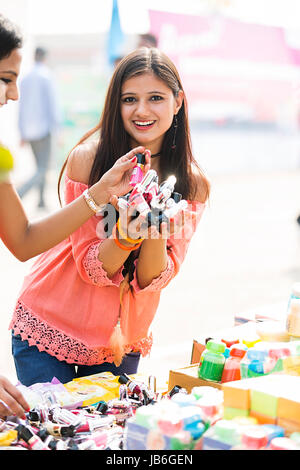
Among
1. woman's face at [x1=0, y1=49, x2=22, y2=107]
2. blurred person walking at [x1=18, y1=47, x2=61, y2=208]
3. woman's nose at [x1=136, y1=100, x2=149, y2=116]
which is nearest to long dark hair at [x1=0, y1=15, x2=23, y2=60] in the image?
woman's face at [x1=0, y1=49, x2=22, y2=107]

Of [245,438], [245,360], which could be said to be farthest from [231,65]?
[245,438]

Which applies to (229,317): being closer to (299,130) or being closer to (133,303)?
(133,303)

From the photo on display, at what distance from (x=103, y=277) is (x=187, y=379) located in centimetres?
46

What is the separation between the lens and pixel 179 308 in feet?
16.8

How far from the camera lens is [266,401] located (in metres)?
1.28

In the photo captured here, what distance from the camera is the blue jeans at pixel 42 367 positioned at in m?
2.03

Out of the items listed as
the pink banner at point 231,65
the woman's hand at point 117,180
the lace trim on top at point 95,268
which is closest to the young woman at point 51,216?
the woman's hand at point 117,180

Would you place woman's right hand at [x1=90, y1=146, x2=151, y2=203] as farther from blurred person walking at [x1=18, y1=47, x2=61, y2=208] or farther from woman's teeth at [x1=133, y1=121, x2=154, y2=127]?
blurred person walking at [x1=18, y1=47, x2=61, y2=208]

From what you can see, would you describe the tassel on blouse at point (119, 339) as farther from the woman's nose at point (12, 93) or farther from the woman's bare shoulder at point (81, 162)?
the woman's nose at point (12, 93)

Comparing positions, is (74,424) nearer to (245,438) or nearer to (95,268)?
(245,438)

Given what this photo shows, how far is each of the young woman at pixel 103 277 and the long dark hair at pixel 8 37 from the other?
0.56 m

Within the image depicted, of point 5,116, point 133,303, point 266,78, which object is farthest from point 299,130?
point 133,303

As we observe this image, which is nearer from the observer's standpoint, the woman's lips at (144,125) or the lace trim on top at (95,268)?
the lace trim on top at (95,268)

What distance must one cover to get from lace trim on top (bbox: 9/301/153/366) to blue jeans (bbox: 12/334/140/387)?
0.9 inches
